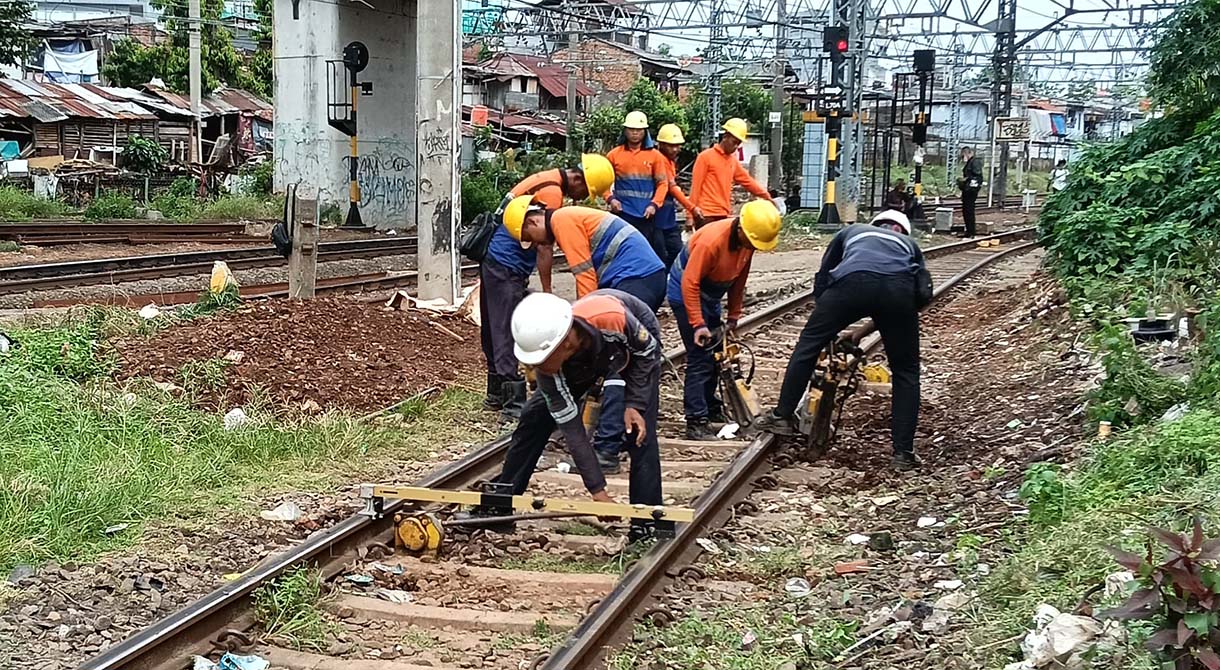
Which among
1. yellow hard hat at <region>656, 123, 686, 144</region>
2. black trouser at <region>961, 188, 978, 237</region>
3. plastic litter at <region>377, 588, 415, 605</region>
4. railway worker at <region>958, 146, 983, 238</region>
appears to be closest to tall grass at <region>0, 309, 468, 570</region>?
plastic litter at <region>377, 588, 415, 605</region>

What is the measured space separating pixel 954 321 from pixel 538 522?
30.7 feet

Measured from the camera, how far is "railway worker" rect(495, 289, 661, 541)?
214 inches

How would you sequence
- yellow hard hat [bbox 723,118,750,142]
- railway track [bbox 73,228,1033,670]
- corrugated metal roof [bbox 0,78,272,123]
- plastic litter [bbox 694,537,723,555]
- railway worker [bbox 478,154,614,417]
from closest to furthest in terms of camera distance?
railway track [bbox 73,228,1033,670] → plastic litter [bbox 694,537,723,555] → railway worker [bbox 478,154,614,417] → yellow hard hat [bbox 723,118,750,142] → corrugated metal roof [bbox 0,78,272,123]

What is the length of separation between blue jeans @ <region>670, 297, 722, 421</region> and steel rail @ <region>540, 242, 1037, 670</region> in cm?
52

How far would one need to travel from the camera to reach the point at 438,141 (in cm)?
1337

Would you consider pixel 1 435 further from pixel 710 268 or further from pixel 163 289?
pixel 163 289

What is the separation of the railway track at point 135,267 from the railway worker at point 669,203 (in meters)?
7.86

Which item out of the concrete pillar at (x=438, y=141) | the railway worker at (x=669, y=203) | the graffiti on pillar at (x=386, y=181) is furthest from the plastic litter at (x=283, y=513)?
the graffiti on pillar at (x=386, y=181)

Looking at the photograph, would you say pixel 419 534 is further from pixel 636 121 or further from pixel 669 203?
pixel 669 203

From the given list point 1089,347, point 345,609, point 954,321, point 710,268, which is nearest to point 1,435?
point 345,609

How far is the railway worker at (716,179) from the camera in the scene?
11.7 meters

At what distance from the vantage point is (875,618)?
5219mm

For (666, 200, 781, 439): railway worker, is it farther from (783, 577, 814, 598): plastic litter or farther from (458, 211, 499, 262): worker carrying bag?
(783, 577, 814, 598): plastic litter

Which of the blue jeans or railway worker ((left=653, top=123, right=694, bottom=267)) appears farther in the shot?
railway worker ((left=653, top=123, right=694, bottom=267))
